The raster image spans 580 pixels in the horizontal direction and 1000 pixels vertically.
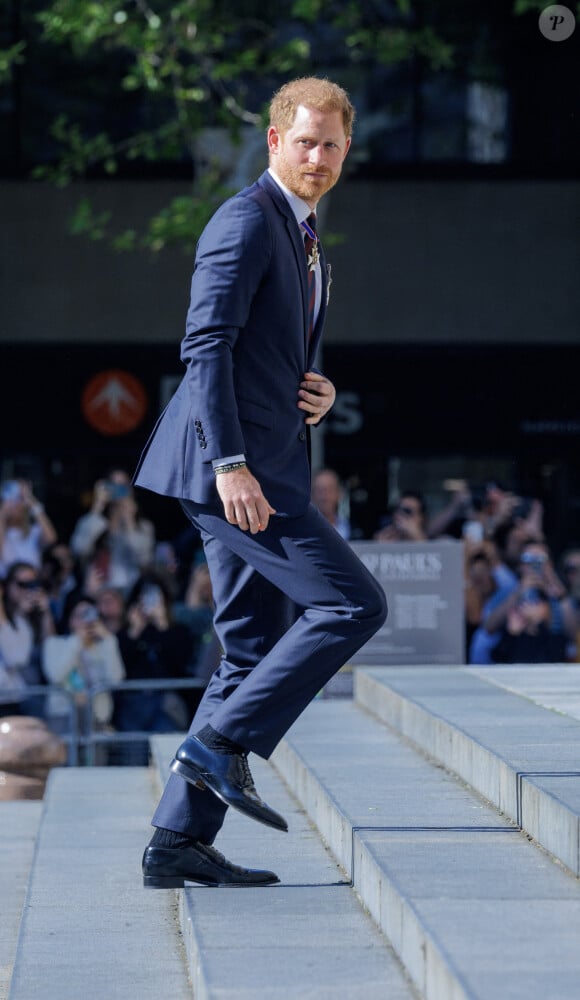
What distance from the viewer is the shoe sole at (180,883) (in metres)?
4.48

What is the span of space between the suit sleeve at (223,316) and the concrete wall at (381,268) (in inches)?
555

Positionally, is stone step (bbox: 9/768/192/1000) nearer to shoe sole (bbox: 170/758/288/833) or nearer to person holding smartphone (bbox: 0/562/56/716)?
shoe sole (bbox: 170/758/288/833)

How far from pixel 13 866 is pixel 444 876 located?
2.61 meters

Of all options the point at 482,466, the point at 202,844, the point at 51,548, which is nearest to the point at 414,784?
the point at 202,844

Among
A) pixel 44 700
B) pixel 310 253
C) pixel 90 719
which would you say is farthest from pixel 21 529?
pixel 310 253

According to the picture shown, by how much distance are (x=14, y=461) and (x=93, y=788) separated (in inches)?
439

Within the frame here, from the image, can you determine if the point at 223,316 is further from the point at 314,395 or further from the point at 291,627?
the point at 291,627

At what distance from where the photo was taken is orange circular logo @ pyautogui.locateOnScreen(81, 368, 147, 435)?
60.3ft

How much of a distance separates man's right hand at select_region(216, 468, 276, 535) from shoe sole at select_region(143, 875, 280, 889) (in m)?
1.05

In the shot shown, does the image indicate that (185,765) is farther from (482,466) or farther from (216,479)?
(482,466)

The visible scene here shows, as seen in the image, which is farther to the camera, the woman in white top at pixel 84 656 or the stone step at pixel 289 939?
the woman in white top at pixel 84 656

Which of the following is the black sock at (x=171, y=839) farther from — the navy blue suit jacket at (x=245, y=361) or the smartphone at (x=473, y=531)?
the smartphone at (x=473, y=531)

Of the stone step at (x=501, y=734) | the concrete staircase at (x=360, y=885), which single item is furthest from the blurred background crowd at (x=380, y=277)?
the concrete staircase at (x=360, y=885)

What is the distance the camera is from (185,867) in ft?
14.7
